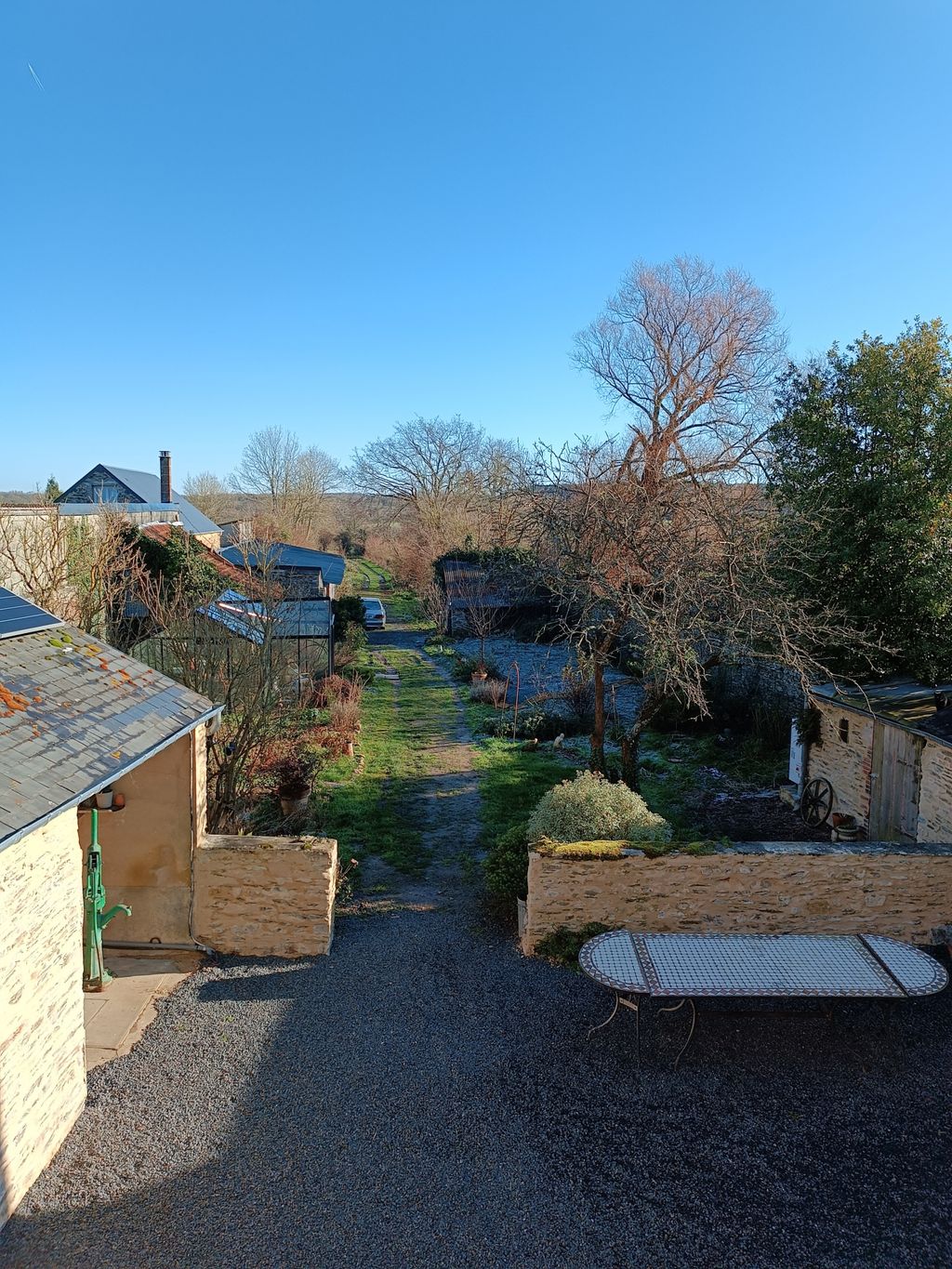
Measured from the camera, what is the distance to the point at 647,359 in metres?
29.4

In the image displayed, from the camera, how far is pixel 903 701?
36.2ft

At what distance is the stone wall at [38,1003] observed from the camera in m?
4.66

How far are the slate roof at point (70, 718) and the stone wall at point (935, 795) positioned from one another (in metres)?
8.15

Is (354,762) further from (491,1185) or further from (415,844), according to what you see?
(491,1185)

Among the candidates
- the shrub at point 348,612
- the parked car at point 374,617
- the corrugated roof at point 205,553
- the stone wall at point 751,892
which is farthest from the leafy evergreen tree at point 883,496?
the parked car at point 374,617

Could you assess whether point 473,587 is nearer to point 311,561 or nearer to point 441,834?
point 311,561

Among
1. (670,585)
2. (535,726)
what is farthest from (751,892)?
(535,726)

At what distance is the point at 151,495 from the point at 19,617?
2740 cm

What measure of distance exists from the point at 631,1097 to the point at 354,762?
32.4 ft

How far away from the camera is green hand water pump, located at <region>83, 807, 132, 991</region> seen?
A: 6.86 m

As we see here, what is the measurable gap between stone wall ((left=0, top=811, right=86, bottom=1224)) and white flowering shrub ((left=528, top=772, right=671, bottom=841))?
4396mm

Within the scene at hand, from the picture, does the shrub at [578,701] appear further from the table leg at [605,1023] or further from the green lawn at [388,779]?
the table leg at [605,1023]

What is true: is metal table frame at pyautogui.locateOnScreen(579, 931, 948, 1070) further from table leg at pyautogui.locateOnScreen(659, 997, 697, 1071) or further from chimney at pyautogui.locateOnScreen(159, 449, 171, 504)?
chimney at pyautogui.locateOnScreen(159, 449, 171, 504)

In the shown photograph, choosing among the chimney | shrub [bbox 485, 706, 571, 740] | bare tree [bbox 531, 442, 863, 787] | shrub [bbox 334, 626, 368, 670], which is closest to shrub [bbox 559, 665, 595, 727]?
shrub [bbox 485, 706, 571, 740]
